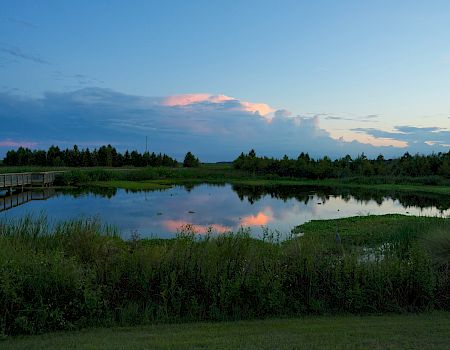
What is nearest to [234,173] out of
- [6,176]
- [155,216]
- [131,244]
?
[6,176]

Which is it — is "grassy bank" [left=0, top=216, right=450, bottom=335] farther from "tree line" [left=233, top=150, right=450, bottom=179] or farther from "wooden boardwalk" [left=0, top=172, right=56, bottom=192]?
"tree line" [left=233, top=150, right=450, bottom=179]

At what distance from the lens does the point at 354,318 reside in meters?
7.28

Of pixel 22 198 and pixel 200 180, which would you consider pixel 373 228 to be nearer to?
pixel 22 198

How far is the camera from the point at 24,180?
44.4m

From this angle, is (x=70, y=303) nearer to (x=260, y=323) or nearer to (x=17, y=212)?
(x=260, y=323)

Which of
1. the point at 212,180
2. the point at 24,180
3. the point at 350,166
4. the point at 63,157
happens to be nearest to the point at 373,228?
the point at 24,180

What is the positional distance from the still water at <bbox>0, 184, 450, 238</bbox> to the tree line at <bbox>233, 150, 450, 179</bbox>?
2259cm

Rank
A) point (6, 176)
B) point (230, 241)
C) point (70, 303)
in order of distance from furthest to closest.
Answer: point (6, 176), point (230, 241), point (70, 303)

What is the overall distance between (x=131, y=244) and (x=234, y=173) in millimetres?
68524

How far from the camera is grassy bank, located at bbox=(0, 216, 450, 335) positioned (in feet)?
22.5

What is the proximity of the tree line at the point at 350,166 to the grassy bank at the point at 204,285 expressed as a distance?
186 feet

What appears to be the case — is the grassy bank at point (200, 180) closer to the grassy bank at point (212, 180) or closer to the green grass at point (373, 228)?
the grassy bank at point (212, 180)

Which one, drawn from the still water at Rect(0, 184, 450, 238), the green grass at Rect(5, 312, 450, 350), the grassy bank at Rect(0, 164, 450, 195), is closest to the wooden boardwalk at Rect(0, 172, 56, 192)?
the still water at Rect(0, 184, 450, 238)

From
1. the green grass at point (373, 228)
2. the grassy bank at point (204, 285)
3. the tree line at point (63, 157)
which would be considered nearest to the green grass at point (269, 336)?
the grassy bank at point (204, 285)
